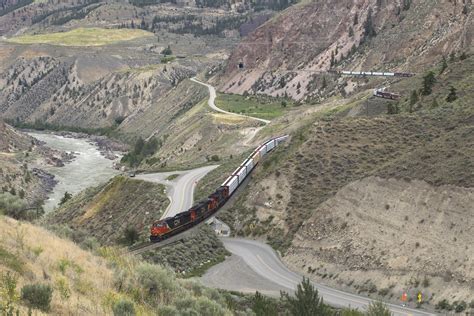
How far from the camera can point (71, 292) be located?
1716cm

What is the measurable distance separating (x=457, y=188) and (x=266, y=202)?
56.4 feet

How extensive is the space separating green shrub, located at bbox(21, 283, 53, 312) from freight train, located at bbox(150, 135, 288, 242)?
29843 mm

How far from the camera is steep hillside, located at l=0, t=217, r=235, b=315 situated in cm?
1547

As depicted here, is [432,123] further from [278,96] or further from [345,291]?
[278,96]

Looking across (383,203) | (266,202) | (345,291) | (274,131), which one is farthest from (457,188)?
(274,131)

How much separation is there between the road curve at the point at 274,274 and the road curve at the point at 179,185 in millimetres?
8244

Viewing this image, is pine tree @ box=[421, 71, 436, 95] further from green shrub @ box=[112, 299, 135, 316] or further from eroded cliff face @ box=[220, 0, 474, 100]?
green shrub @ box=[112, 299, 135, 316]

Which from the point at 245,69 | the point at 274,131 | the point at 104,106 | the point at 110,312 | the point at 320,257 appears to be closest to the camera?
the point at 110,312

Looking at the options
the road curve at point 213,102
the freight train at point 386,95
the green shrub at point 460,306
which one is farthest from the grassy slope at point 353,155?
the road curve at point 213,102

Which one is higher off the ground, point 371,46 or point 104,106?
point 371,46

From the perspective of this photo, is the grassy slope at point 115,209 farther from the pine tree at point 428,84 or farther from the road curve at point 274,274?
the pine tree at point 428,84

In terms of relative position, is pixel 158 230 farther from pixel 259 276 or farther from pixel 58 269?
pixel 58 269

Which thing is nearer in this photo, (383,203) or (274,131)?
(383,203)

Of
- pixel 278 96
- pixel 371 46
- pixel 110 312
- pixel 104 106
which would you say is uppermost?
pixel 110 312
